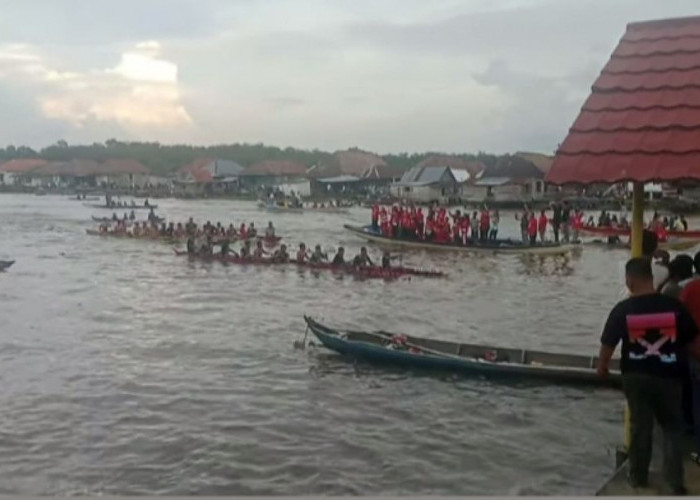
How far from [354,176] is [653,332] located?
17961 mm

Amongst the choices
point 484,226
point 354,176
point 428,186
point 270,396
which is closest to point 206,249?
point 354,176

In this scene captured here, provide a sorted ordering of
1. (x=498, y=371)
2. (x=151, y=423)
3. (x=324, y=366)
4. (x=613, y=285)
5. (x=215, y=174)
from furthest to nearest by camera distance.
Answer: (x=613, y=285), (x=215, y=174), (x=324, y=366), (x=498, y=371), (x=151, y=423)

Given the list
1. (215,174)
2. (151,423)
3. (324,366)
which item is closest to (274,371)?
(324,366)

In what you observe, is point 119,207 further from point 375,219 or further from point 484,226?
point 484,226

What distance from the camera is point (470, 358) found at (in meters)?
8.30

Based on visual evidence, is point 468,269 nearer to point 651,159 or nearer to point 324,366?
point 324,366

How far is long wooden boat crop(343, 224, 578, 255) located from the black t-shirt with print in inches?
665

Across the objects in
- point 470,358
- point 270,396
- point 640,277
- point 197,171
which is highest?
point 197,171

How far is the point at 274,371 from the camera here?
9211 mm

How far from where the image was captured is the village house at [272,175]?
14047 millimetres

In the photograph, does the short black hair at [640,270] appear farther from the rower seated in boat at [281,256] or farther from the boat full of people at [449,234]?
the boat full of people at [449,234]

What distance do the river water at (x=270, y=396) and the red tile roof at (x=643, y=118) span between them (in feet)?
10.6

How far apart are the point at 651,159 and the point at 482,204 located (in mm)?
20918

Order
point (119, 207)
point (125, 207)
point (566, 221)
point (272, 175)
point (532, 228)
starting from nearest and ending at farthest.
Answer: point (272, 175) < point (532, 228) < point (119, 207) < point (566, 221) < point (125, 207)
